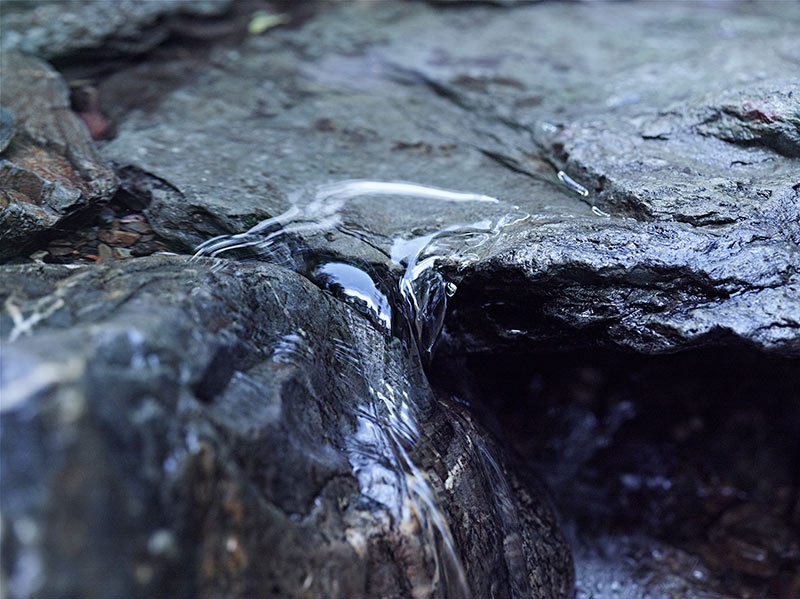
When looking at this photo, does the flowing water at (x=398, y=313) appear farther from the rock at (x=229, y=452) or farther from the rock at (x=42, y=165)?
→ the rock at (x=42, y=165)

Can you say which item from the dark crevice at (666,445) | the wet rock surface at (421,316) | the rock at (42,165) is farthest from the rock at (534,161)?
the dark crevice at (666,445)

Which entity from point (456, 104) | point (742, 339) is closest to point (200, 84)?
point (456, 104)

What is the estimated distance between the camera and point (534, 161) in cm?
295

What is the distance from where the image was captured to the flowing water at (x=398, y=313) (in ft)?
6.15

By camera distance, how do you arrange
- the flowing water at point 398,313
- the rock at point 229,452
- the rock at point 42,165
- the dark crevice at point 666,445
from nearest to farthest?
the rock at point 229,452
the flowing water at point 398,313
the rock at point 42,165
the dark crevice at point 666,445

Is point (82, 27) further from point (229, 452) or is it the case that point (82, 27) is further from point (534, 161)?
point (229, 452)

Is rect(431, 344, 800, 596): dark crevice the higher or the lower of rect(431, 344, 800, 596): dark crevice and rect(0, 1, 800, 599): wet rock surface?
the lower

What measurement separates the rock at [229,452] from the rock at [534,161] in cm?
50

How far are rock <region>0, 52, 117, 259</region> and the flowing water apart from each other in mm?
503

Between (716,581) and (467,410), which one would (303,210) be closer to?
(467,410)

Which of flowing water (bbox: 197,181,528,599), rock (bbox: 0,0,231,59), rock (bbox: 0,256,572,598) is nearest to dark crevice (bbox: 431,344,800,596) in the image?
flowing water (bbox: 197,181,528,599)

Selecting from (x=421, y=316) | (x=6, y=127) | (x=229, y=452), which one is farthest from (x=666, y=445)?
(x=6, y=127)

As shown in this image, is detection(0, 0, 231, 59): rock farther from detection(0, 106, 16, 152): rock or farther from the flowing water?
the flowing water

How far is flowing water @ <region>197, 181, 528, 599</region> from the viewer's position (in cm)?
188
